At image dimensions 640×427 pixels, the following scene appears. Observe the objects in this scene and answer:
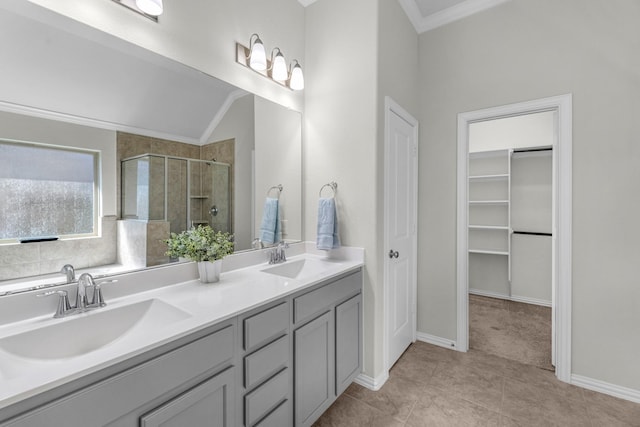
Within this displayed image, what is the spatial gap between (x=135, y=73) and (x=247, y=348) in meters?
1.39

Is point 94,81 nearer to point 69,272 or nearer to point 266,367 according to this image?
point 69,272

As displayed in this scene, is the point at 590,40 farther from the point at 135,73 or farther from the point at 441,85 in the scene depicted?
the point at 135,73

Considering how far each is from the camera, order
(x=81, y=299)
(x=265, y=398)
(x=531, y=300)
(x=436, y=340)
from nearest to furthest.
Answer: (x=81, y=299) < (x=265, y=398) < (x=436, y=340) < (x=531, y=300)

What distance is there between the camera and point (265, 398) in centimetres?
127

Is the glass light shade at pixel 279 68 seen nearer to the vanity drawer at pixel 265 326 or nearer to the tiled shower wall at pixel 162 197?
the tiled shower wall at pixel 162 197

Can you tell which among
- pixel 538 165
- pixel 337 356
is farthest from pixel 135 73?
pixel 538 165

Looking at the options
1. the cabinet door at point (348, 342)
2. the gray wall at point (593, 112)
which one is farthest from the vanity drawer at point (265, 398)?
the gray wall at point (593, 112)

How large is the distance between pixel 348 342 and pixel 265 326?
2.66 ft

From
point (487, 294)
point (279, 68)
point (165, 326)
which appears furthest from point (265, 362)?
point (487, 294)

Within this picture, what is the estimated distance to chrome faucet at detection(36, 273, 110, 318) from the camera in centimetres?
109

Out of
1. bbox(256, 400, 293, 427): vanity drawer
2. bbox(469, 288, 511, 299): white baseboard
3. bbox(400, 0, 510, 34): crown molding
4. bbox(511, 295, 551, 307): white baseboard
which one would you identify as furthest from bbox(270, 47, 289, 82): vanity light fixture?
bbox(511, 295, 551, 307): white baseboard

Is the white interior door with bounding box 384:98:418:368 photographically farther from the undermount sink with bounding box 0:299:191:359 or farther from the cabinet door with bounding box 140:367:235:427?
the undermount sink with bounding box 0:299:191:359

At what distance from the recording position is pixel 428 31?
8.76 feet

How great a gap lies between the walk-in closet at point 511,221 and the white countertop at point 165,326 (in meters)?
2.60
